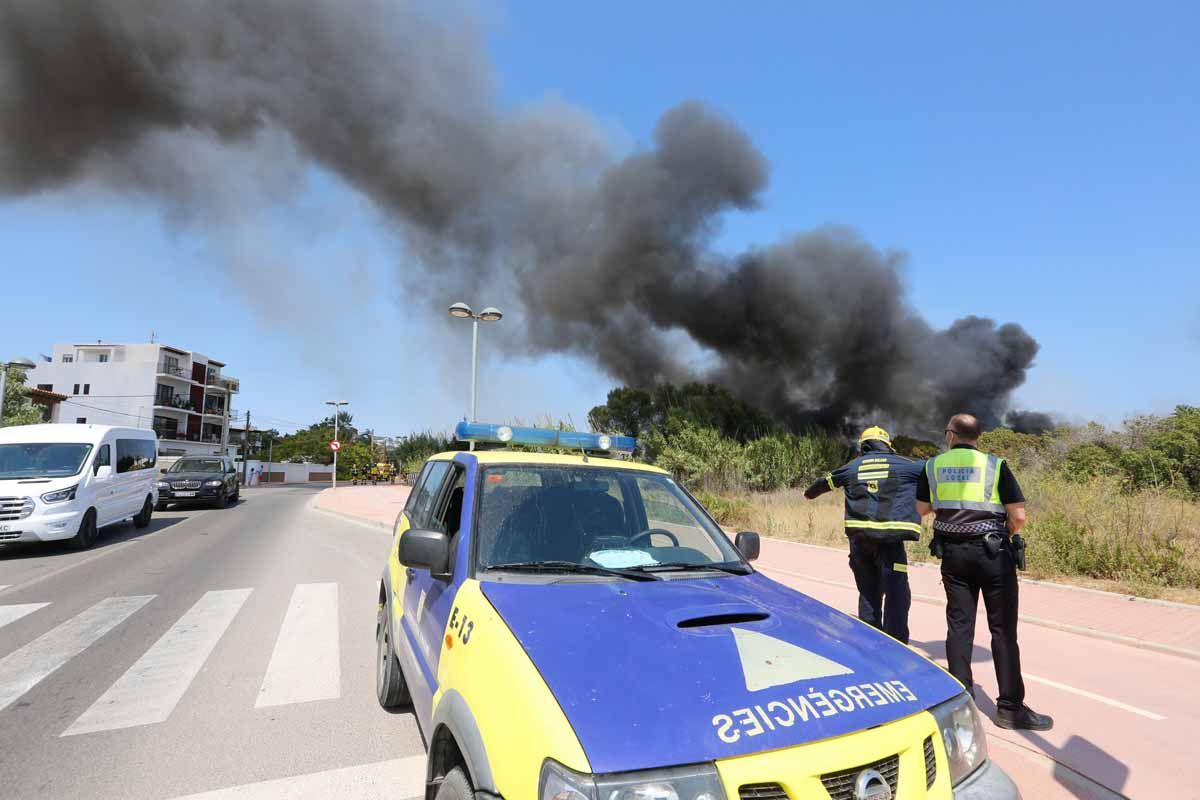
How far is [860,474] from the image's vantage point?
4.10m

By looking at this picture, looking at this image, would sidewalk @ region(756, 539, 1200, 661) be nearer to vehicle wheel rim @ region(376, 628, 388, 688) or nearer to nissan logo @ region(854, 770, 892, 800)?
nissan logo @ region(854, 770, 892, 800)

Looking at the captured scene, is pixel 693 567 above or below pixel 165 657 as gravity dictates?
above

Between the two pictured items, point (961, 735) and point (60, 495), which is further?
point (60, 495)

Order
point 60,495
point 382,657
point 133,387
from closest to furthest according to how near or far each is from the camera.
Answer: point 382,657 < point 60,495 < point 133,387

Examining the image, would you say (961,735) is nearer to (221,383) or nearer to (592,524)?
(592,524)

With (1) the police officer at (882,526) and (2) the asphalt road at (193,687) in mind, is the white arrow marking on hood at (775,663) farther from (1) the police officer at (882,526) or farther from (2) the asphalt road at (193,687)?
(1) the police officer at (882,526)

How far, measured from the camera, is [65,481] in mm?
8781

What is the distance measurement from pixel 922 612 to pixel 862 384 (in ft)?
82.6

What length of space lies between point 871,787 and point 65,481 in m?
→ 11.2

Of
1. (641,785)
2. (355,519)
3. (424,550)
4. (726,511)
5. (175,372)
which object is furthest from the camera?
(175,372)

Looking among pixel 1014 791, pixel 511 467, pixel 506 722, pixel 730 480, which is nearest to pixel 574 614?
pixel 506 722

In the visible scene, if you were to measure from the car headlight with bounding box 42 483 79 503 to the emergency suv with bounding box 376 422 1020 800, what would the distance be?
8923mm

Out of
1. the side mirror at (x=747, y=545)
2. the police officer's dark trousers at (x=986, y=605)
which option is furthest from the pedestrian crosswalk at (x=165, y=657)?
the police officer's dark trousers at (x=986, y=605)

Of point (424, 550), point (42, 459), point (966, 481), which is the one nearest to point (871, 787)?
point (424, 550)
